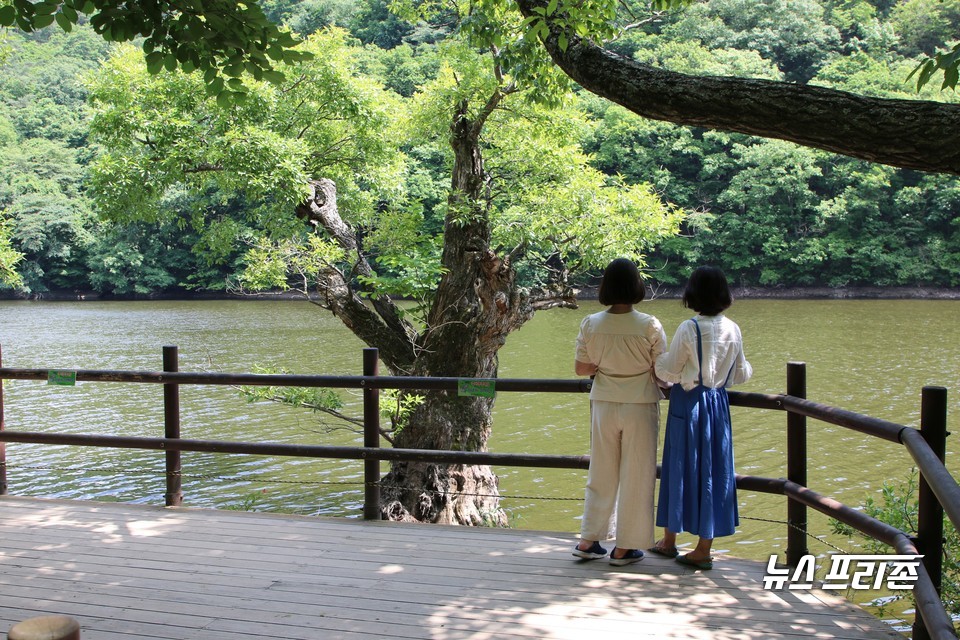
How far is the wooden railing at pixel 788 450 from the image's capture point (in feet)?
9.19

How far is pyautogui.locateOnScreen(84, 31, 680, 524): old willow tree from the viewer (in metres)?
8.77

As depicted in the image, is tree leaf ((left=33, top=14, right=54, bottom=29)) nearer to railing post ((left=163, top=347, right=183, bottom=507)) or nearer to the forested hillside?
railing post ((left=163, top=347, right=183, bottom=507))

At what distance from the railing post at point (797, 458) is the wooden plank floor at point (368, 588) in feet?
0.87

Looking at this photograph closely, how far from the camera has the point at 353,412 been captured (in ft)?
50.6

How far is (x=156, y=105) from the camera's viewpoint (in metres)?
9.50

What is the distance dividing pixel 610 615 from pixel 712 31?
57.9 metres

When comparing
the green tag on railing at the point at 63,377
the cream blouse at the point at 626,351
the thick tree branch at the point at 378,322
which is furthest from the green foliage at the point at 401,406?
the cream blouse at the point at 626,351

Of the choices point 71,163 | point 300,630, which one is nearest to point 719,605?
point 300,630

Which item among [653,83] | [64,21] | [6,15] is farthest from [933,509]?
Result: [6,15]

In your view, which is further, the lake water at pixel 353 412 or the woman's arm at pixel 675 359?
the lake water at pixel 353 412

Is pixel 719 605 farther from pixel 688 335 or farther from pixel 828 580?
pixel 688 335

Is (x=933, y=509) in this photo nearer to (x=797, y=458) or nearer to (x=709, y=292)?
(x=797, y=458)

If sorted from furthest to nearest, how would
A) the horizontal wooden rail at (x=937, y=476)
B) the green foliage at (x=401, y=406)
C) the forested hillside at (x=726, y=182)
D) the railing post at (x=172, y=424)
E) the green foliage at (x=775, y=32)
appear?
the green foliage at (x=775, y=32) < the forested hillside at (x=726, y=182) < the green foliage at (x=401, y=406) < the railing post at (x=172, y=424) < the horizontal wooden rail at (x=937, y=476)

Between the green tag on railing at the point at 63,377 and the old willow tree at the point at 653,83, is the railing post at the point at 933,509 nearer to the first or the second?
the old willow tree at the point at 653,83
